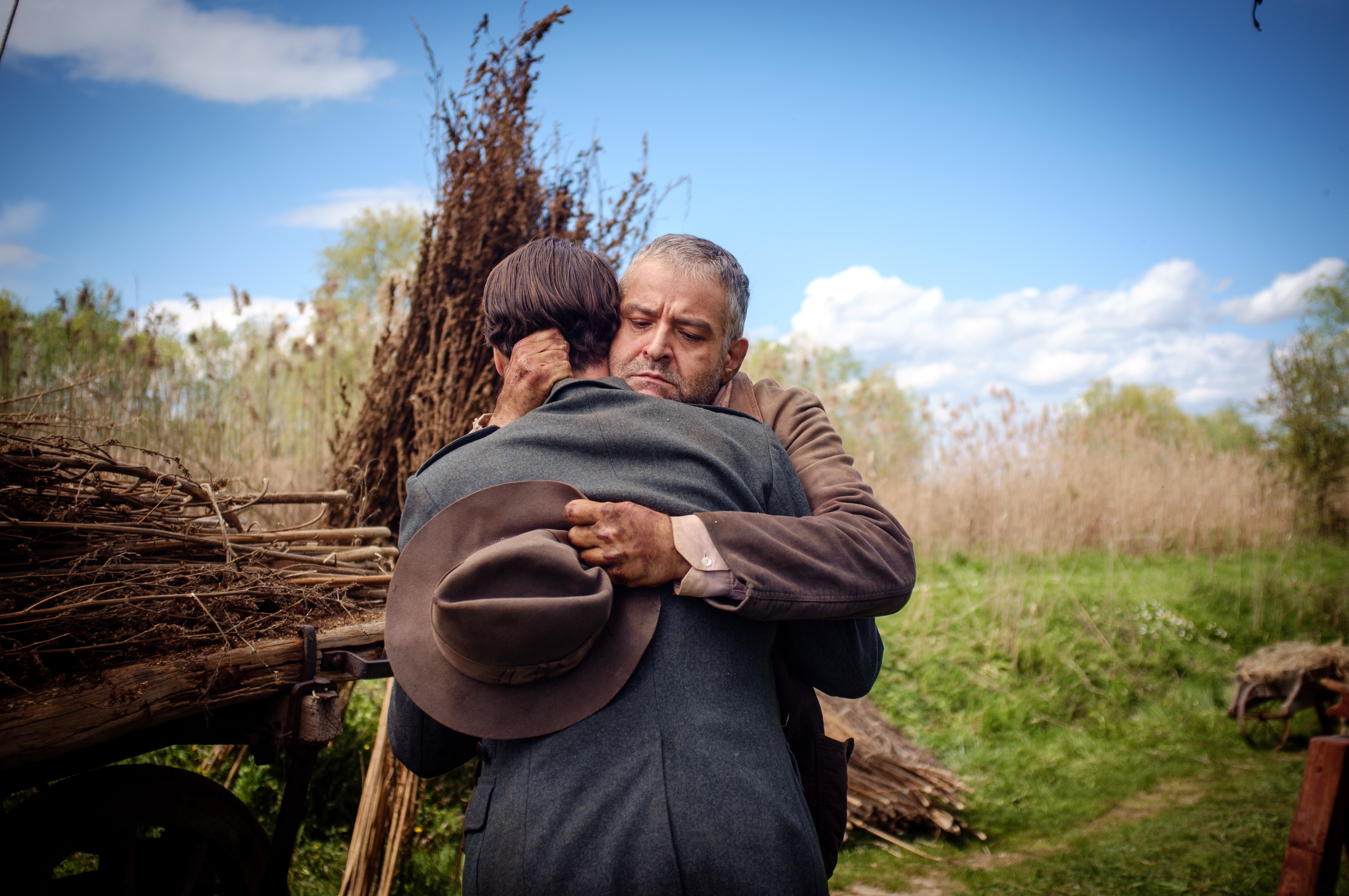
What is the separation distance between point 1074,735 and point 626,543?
637 cm

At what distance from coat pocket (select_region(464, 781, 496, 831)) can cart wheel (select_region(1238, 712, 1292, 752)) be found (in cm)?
736

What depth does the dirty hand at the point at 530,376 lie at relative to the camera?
171 centimetres

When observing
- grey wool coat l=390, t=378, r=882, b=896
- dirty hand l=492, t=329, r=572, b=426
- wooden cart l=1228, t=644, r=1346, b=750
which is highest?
dirty hand l=492, t=329, r=572, b=426

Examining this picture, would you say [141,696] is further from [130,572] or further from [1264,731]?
[1264,731]

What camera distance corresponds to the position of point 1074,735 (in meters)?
6.16

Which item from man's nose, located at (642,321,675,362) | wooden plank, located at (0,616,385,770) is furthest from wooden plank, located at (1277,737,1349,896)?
wooden plank, located at (0,616,385,770)

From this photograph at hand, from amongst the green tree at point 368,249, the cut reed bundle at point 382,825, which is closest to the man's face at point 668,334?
the cut reed bundle at point 382,825

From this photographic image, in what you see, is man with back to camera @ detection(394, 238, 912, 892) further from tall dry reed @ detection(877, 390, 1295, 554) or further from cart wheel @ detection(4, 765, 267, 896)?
tall dry reed @ detection(877, 390, 1295, 554)

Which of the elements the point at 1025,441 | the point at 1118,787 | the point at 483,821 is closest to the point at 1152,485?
the point at 1025,441

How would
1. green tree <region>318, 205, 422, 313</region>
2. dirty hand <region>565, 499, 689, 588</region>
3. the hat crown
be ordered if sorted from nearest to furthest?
the hat crown, dirty hand <region>565, 499, 689, 588</region>, green tree <region>318, 205, 422, 313</region>

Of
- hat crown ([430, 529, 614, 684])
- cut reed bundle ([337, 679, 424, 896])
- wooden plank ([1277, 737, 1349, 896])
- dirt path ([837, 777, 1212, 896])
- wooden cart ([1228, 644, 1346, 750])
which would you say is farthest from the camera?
wooden cart ([1228, 644, 1346, 750])

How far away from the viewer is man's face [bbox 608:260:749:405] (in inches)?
76.0

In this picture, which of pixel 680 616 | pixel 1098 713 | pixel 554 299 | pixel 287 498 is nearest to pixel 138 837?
pixel 287 498

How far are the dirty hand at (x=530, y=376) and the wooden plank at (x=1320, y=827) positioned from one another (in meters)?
3.34
